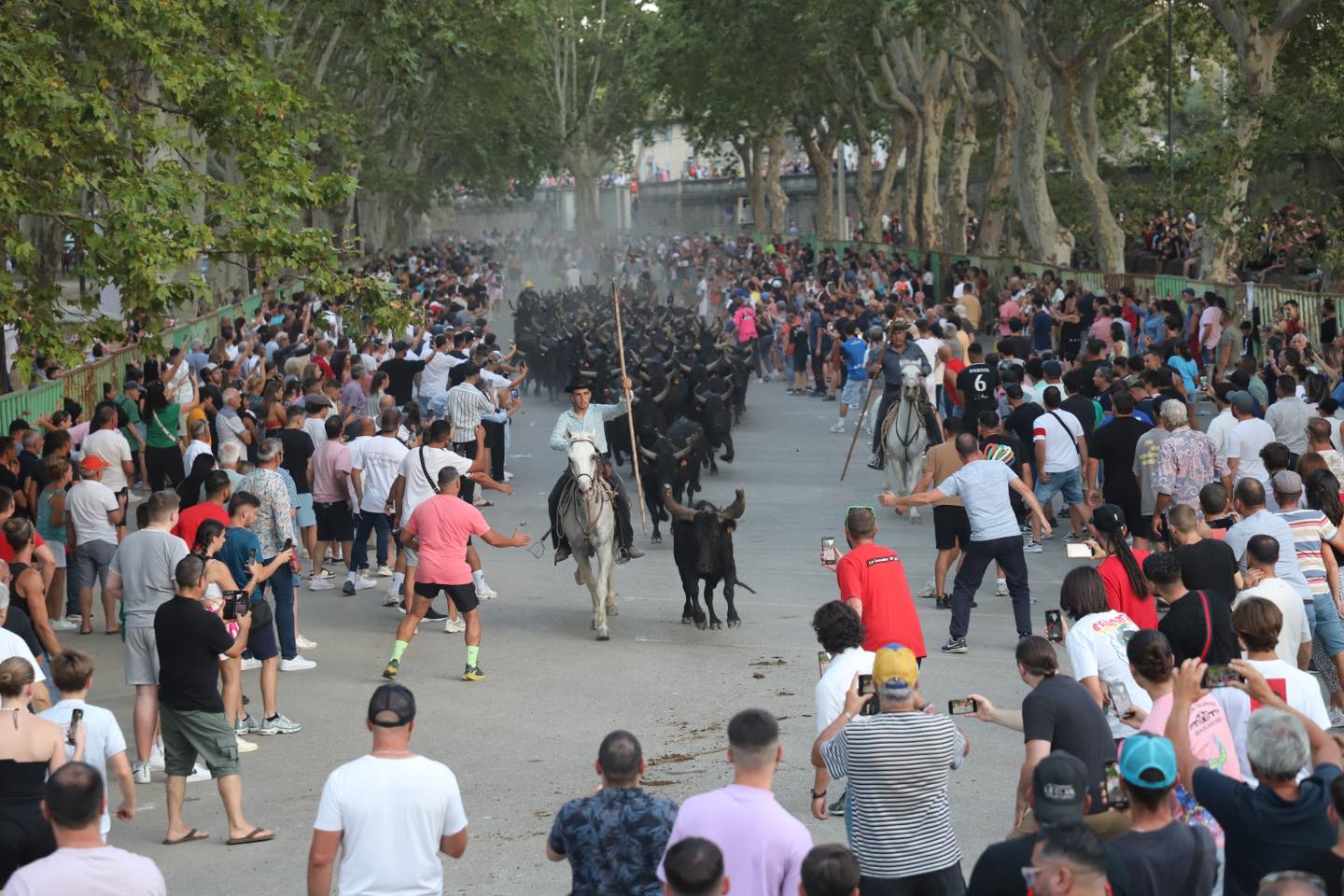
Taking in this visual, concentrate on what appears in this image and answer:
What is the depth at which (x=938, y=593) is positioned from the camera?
48.5ft

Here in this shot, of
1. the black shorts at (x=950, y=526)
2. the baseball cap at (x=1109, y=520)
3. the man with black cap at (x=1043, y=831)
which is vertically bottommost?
the black shorts at (x=950, y=526)

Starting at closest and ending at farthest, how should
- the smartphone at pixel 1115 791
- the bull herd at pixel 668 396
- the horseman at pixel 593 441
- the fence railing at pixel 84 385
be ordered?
the smartphone at pixel 1115 791 → the bull herd at pixel 668 396 → the horseman at pixel 593 441 → the fence railing at pixel 84 385

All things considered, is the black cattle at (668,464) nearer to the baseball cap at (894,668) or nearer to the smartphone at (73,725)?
the smartphone at (73,725)

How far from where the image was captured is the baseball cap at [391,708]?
638 centimetres

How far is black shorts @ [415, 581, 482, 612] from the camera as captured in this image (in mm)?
12492

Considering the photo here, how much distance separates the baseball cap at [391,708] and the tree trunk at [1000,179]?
1192 inches

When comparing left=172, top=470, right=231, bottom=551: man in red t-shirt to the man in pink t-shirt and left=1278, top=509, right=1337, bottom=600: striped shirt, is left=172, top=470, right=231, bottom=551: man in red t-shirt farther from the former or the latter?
left=1278, top=509, right=1337, bottom=600: striped shirt

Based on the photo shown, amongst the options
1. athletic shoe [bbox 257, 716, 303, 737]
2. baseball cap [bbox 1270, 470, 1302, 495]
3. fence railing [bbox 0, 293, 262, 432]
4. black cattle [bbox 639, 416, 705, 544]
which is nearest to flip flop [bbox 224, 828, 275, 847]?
Answer: athletic shoe [bbox 257, 716, 303, 737]

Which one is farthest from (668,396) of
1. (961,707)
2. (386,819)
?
(386,819)

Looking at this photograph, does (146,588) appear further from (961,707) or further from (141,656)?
(961,707)

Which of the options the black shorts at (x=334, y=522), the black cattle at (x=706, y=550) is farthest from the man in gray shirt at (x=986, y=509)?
the black shorts at (x=334, y=522)

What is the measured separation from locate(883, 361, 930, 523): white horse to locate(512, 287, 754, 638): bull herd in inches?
79.5

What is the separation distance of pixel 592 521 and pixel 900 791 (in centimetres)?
778

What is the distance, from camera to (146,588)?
10.2 m
